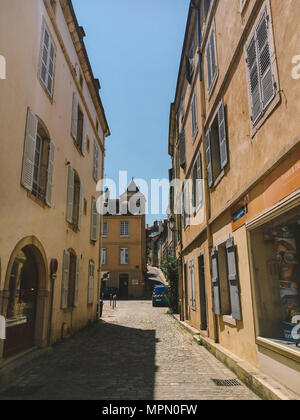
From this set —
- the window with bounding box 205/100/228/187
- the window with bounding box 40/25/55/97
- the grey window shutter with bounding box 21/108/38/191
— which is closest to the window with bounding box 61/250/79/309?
the grey window shutter with bounding box 21/108/38/191

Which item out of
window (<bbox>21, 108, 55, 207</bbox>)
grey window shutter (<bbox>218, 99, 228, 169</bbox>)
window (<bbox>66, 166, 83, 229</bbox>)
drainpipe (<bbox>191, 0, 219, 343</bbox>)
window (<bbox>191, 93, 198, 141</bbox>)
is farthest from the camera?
window (<bbox>191, 93, 198, 141</bbox>)

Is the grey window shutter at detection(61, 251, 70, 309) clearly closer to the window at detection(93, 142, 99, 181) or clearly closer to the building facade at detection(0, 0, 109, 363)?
the building facade at detection(0, 0, 109, 363)

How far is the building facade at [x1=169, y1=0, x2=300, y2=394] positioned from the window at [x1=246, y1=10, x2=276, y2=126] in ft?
0.05

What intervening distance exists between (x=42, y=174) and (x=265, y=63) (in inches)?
227

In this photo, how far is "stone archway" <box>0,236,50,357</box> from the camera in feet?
22.9

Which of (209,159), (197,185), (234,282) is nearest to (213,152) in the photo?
(209,159)

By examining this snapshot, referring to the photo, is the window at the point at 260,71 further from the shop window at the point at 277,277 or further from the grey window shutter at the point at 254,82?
the shop window at the point at 277,277

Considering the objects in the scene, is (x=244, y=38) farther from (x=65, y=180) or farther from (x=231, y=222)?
(x=65, y=180)

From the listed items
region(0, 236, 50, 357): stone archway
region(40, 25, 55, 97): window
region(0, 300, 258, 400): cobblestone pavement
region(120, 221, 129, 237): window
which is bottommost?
region(0, 300, 258, 400): cobblestone pavement

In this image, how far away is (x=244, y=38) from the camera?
6297 mm

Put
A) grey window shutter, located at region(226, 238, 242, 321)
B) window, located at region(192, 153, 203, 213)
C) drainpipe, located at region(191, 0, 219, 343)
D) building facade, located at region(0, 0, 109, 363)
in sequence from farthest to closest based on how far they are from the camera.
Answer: window, located at region(192, 153, 203, 213) → drainpipe, located at region(191, 0, 219, 343) → grey window shutter, located at region(226, 238, 242, 321) → building facade, located at region(0, 0, 109, 363)

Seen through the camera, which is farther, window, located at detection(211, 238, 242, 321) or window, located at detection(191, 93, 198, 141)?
window, located at detection(191, 93, 198, 141)

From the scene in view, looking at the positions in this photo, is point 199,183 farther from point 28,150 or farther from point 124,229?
point 124,229

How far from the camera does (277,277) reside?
5.46 metres
